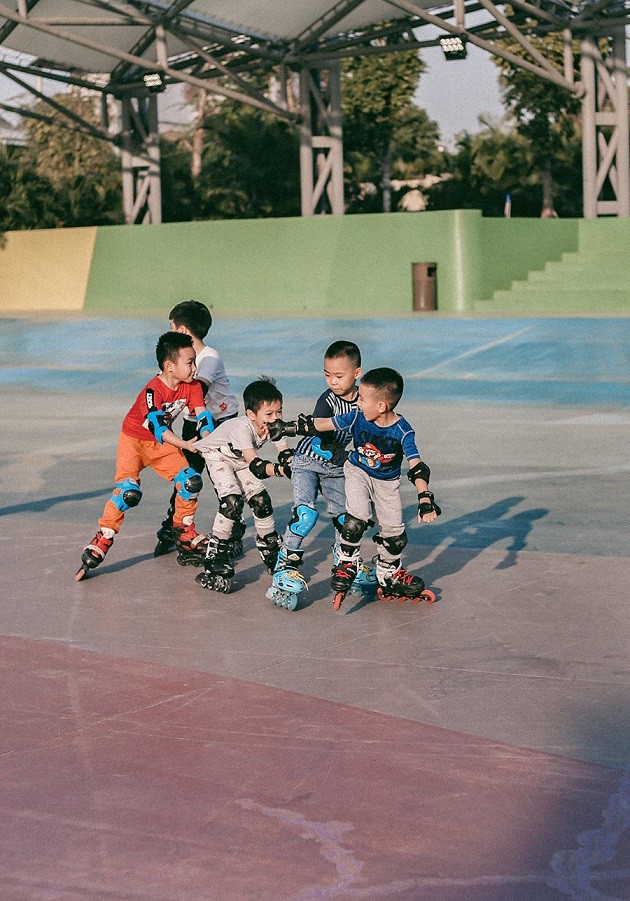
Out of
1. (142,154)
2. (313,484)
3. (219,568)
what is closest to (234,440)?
(313,484)

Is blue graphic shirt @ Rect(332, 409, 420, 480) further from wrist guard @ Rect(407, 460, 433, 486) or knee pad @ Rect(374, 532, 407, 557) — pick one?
knee pad @ Rect(374, 532, 407, 557)

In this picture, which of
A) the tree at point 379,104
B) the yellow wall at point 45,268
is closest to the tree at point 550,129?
the tree at point 379,104

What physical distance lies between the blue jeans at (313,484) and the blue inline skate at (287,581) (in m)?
0.06

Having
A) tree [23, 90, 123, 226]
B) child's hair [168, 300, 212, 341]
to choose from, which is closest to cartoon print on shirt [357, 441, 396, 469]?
child's hair [168, 300, 212, 341]

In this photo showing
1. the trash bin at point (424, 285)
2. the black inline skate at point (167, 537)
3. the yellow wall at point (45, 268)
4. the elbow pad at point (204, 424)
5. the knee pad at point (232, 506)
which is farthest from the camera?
the yellow wall at point (45, 268)

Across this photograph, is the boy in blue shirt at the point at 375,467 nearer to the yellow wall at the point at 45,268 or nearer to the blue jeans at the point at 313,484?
the blue jeans at the point at 313,484

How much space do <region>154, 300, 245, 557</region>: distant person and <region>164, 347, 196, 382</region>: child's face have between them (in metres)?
0.19

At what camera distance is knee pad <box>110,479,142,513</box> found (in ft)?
25.1

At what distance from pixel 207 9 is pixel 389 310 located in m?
→ 8.39

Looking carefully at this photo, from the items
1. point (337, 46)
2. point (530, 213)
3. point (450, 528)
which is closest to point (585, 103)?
point (337, 46)

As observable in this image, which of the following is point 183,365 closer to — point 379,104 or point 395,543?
point 395,543

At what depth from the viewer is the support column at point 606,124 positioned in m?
29.9

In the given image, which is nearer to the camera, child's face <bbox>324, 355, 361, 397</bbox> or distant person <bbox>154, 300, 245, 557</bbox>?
child's face <bbox>324, 355, 361, 397</bbox>

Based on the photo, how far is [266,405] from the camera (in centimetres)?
704
